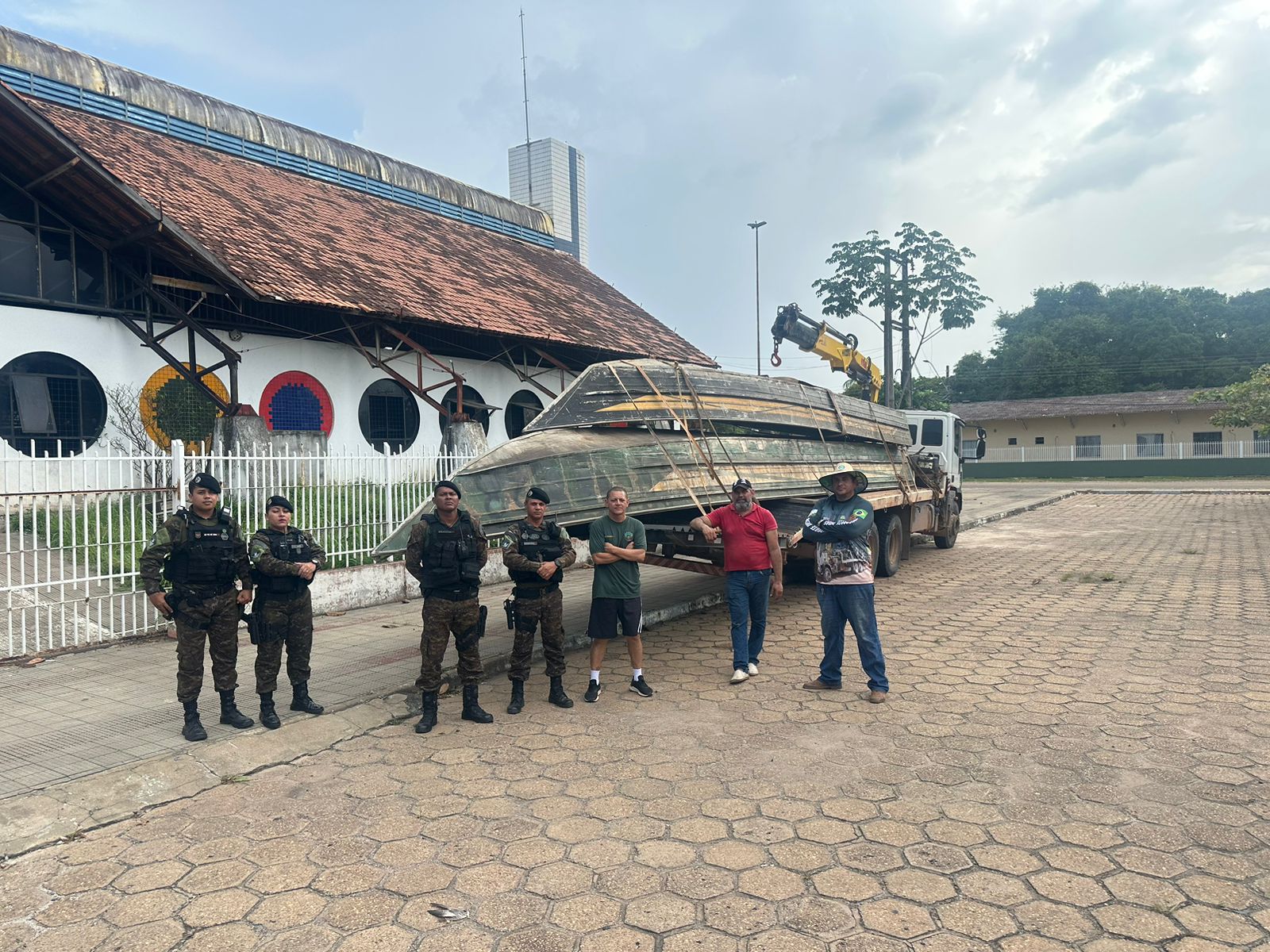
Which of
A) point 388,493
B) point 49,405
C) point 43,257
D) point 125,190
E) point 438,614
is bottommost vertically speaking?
point 438,614

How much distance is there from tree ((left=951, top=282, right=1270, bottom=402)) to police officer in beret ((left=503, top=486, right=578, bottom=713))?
2155 inches

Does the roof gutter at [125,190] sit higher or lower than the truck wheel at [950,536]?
higher

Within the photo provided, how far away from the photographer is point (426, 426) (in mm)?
16188

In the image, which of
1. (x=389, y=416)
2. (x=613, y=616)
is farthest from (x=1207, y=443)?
(x=613, y=616)

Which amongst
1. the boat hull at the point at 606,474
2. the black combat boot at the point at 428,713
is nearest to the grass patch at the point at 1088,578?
the boat hull at the point at 606,474

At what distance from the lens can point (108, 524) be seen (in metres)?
7.21

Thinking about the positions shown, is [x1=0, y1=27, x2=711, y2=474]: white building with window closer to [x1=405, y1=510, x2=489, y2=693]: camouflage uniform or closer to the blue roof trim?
the blue roof trim

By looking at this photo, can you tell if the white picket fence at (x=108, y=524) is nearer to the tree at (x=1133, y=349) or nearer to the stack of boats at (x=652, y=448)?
the stack of boats at (x=652, y=448)

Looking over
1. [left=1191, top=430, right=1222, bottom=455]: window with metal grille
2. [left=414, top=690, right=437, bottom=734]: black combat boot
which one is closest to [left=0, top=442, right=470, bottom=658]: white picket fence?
[left=414, top=690, right=437, bottom=734]: black combat boot

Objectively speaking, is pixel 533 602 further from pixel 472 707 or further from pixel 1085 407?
pixel 1085 407

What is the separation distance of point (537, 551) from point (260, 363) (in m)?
10.1

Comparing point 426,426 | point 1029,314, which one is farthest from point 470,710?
point 1029,314

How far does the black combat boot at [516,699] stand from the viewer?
5414 mm

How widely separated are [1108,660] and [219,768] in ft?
21.0
